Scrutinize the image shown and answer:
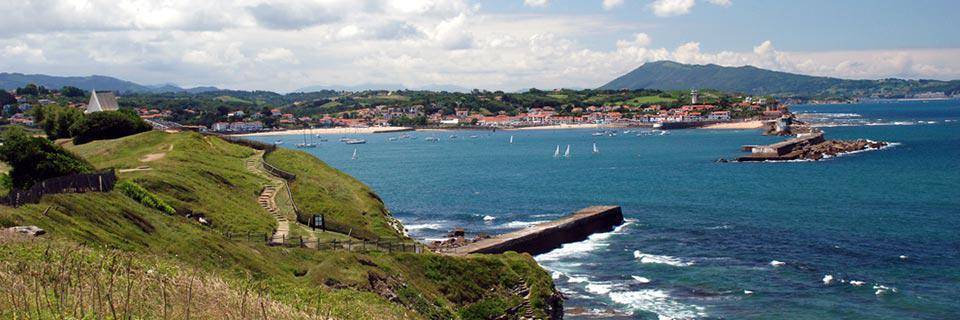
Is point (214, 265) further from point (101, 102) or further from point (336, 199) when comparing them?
point (101, 102)

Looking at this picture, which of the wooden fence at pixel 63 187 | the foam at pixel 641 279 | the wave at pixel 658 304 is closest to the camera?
the wooden fence at pixel 63 187

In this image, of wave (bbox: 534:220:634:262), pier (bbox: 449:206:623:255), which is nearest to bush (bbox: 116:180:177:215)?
pier (bbox: 449:206:623:255)

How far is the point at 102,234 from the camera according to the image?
24578 mm

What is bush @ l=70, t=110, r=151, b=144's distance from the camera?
6169 centimetres

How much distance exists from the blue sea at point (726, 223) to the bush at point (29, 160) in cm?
2288

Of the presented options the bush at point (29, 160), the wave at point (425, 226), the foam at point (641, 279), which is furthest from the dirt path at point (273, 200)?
the foam at point (641, 279)

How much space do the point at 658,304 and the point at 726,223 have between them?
24.1 m

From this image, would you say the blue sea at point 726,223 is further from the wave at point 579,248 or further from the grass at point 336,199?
the grass at point 336,199

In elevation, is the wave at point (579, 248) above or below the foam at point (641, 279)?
below

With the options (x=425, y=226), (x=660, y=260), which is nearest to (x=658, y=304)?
(x=660, y=260)

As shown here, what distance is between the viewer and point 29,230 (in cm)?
2153

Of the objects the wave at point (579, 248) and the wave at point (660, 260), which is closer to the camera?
the wave at point (660, 260)

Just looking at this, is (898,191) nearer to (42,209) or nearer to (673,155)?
(673,155)

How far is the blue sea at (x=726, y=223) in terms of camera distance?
38750 millimetres
